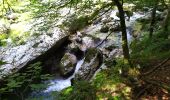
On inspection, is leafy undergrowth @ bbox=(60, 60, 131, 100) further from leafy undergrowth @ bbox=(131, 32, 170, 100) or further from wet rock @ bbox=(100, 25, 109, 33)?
wet rock @ bbox=(100, 25, 109, 33)

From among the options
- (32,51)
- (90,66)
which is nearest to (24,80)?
(90,66)

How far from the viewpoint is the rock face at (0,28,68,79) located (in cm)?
1145

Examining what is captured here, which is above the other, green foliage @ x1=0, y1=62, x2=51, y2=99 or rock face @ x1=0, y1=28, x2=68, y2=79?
green foliage @ x1=0, y1=62, x2=51, y2=99

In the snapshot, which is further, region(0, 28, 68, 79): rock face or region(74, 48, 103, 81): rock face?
region(0, 28, 68, 79): rock face

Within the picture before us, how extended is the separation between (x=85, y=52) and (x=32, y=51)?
7.88 ft

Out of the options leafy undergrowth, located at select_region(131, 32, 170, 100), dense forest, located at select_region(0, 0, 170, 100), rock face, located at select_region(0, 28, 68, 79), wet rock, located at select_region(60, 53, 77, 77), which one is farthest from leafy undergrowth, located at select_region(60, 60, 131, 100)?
rock face, located at select_region(0, 28, 68, 79)

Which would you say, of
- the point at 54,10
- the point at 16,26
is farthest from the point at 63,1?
the point at 16,26

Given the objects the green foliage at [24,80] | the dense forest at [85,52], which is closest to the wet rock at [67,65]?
the dense forest at [85,52]

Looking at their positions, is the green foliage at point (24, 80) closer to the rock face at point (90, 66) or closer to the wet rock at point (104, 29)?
the rock face at point (90, 66)

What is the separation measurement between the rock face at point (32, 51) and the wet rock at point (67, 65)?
38.3 inches

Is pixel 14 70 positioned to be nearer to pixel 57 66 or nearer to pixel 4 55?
pixel 4 55

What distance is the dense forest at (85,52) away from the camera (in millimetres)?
5715

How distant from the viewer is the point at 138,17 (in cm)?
1461

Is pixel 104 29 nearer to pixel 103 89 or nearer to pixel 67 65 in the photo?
pixel 67 65
